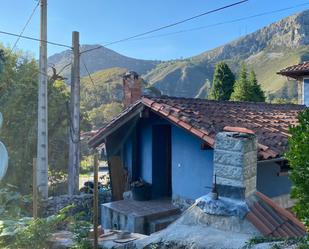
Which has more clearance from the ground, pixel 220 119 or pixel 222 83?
pixel 222 83

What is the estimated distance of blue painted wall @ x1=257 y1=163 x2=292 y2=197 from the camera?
848 centimetres

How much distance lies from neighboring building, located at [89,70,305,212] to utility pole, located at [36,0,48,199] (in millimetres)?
1494

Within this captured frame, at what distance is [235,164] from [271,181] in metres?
3.47

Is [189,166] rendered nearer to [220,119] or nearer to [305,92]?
[220,119]

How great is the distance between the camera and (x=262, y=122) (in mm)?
9508

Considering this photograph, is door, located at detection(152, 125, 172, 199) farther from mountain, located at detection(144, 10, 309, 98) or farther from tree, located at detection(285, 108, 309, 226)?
mountain, located at detection(144, 10, 309, 98)

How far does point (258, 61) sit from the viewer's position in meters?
114

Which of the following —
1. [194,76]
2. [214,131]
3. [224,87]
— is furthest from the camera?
[194,76]

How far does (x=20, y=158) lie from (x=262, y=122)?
1157cm

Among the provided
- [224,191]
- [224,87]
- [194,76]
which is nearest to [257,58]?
[194,76]

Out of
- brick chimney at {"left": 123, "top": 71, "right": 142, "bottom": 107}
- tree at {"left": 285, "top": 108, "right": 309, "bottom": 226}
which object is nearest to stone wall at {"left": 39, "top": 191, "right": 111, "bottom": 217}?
brick chimney at {"left": 123, "top": 71, "right": 142, "bottom": 107}

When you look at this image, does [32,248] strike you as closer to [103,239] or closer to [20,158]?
[103,239]

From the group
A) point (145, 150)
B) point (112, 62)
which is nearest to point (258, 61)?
point (112, 62)

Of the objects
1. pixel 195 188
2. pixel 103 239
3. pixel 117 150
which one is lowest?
pixel 103 239
